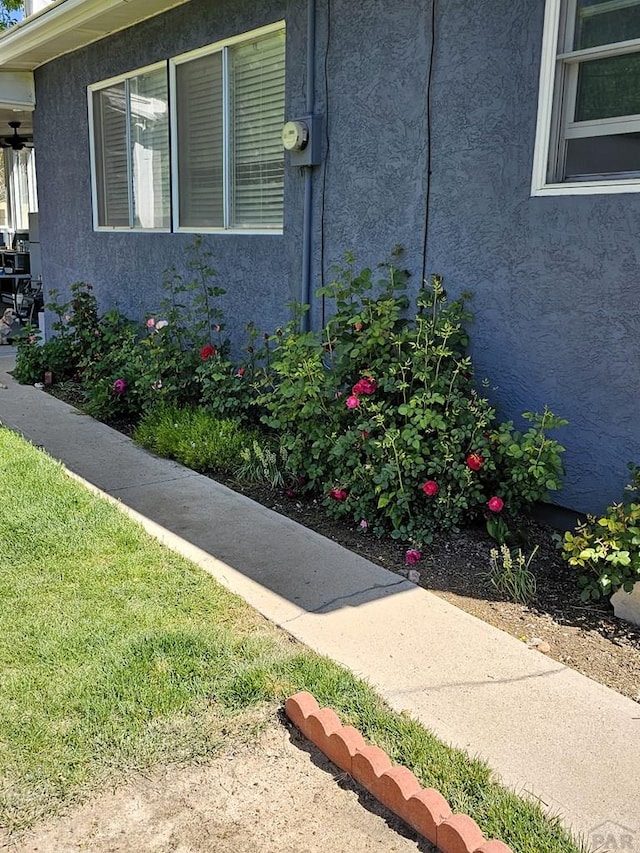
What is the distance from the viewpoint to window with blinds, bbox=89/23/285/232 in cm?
592

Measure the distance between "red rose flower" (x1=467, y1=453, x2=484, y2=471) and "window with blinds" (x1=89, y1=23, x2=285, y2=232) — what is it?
9.35ft

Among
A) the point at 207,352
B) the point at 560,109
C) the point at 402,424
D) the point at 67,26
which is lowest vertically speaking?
the point at 402,424

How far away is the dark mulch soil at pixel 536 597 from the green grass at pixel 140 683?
83 centimetres

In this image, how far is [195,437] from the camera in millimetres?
5406

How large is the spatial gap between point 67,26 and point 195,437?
4.43 metres

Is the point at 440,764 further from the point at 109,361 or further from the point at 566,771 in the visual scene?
the point at 109,361

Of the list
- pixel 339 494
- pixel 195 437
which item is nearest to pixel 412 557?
pixel 339 494

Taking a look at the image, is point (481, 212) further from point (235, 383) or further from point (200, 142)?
point (200, 142)

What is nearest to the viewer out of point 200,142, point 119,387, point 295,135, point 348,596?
point 348,596

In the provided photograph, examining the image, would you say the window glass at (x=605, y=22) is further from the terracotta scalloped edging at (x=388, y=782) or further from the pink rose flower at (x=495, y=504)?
the terracotta scalloped edging at (x=388, y=782)

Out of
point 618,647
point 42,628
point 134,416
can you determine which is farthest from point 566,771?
point 134,416

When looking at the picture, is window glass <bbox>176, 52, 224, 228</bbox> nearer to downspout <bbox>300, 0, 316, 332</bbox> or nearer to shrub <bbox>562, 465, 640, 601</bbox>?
downspout <bbox>300, 0, 316, 332</bbox>

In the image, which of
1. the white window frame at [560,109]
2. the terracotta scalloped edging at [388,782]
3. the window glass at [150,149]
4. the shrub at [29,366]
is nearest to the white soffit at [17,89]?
the window glass at [150,149]

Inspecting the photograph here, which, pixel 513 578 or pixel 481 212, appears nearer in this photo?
pixel 513 578
